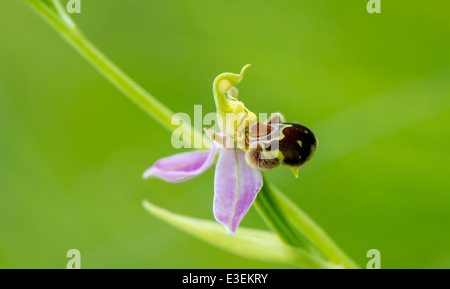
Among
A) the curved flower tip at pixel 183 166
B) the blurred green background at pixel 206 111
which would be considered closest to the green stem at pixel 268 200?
the curved flower tip at pixel 183 166

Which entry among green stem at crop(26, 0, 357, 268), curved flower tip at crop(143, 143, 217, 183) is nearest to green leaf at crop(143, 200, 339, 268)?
green stem at crop(26, 0, 357, 268)

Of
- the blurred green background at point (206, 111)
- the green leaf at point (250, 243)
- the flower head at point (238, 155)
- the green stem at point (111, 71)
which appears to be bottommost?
the green leaf at point (250, 243)

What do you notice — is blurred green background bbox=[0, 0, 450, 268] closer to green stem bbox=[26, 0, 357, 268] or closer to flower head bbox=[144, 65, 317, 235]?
green stem bbox=[26, 0, 357, 268]

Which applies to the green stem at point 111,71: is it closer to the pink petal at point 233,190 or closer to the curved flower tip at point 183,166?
the curved flower tip at point 183,166

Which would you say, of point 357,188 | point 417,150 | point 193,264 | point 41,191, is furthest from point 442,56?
point 41,191
